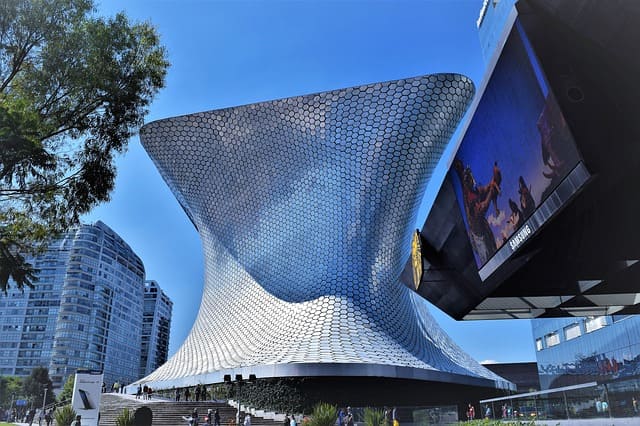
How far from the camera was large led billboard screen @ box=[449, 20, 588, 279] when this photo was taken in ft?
17.1

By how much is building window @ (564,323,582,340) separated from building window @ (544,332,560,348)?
1065 mm

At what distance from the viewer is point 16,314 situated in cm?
9269

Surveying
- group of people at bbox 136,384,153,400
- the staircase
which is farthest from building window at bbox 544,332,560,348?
group of people at bbox 136,384,153,400

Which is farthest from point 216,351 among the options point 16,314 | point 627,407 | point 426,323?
point 16,314

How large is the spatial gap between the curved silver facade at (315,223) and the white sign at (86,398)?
11.3m

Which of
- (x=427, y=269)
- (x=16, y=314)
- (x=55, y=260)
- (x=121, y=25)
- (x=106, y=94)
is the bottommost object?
(x=427, y=269)

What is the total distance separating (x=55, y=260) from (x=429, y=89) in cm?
8844

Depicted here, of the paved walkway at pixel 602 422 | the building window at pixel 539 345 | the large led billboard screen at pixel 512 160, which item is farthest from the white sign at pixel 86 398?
the building window at pixel 539 345

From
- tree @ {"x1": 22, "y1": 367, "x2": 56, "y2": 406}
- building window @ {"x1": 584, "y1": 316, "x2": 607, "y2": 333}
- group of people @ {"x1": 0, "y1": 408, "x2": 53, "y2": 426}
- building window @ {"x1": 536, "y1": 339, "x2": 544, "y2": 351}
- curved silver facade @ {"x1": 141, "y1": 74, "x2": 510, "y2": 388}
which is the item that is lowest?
group of people @ {"x1": 0, "y1": 408, "x2": 53, "y2": 426}

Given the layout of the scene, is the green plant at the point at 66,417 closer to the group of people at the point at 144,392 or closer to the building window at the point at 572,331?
the group of people at the point at 144,392

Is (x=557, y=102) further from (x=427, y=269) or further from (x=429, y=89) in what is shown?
(x=429, y=89)

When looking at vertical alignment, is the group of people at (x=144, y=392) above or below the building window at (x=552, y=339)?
below

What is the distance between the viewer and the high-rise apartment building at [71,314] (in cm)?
9050

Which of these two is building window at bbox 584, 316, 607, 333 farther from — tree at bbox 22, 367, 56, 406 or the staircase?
tree at bbox 22, 367, 56, 406
